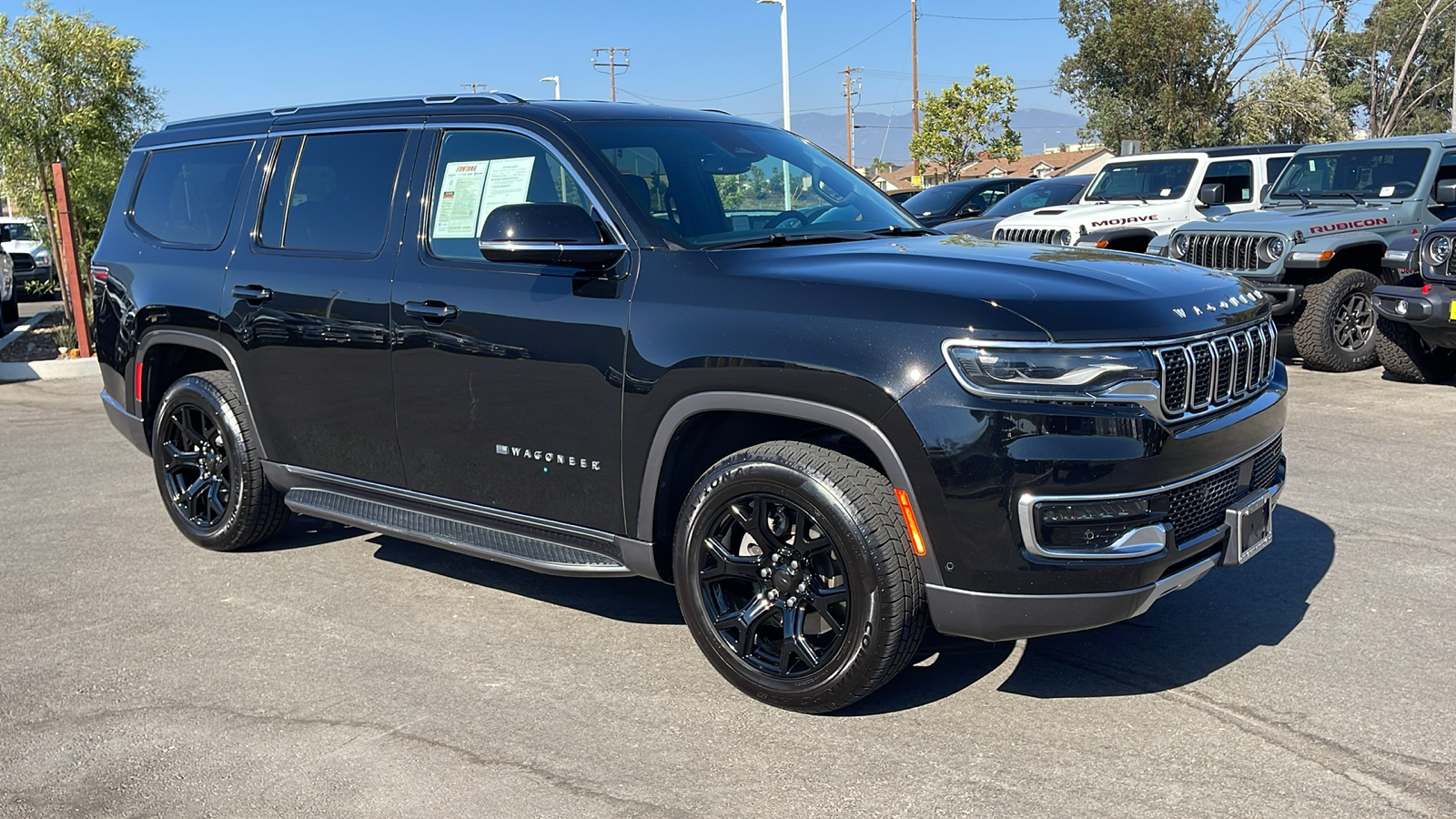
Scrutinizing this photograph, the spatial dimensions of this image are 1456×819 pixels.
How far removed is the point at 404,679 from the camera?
4.25 m

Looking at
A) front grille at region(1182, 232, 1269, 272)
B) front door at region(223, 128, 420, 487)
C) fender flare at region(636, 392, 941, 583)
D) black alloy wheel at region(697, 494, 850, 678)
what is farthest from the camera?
front grille at region(1182, 232, 1269, 272)

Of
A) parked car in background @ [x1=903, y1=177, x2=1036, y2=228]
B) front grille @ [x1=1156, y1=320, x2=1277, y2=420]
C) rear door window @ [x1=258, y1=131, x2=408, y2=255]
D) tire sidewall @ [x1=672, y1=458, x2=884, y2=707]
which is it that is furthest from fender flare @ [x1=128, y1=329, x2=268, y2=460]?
parked car in background @ [x1=903, y1=177, x2=1036, y2=228]

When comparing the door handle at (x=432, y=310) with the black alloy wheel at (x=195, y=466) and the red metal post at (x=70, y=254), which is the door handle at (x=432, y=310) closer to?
the black alloy wheel at (x=195, y=466)

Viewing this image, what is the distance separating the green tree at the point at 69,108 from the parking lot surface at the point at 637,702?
11.0 m

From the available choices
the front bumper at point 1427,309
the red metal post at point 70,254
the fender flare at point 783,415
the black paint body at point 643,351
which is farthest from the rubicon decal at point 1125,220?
the red metal post at point 70,254

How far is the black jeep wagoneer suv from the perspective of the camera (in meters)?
3.45

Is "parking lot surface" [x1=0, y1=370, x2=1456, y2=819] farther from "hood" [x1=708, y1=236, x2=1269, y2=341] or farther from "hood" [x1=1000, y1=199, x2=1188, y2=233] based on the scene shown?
"hood" [x1=1000, y1=199, x2=1188, y2=233]

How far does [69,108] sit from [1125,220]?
12325 mm

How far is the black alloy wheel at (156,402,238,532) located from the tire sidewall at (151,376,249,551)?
A: 0.06 feet

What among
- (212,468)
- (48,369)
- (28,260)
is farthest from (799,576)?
(28,260)

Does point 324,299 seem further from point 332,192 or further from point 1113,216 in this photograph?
point 1113,216

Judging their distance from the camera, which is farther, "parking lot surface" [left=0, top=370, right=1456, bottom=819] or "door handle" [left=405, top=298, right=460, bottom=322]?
"door handle" [left=405, top=298, right=460, bottom=322]

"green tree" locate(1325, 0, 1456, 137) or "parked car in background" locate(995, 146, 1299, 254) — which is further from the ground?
"green tree" locate(1325, 0, 1456, 137)

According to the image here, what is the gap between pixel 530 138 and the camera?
14.9 feet
